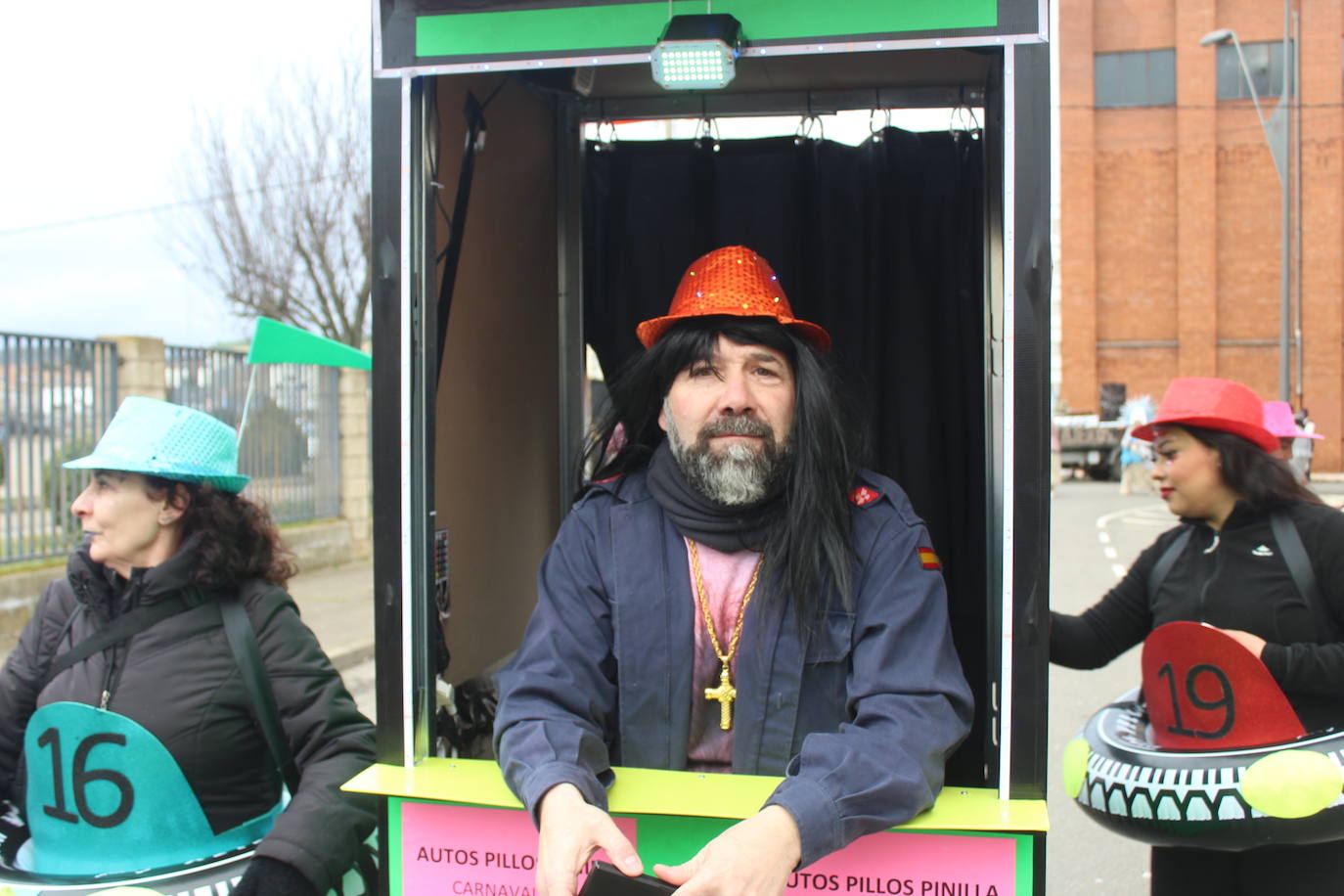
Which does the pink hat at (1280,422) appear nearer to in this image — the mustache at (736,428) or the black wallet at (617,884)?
the mustache at (736,428)

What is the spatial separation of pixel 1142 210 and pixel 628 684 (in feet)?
108

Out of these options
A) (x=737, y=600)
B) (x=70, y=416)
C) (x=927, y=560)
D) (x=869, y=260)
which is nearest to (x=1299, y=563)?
(x=927, y=560)

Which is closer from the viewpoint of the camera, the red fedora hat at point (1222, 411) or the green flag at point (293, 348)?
the red fedora hat at point (1222, 411)

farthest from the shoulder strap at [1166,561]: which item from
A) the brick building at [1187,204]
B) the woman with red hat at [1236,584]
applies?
the brick building at [1187,204]

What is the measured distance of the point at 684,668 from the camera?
217cm

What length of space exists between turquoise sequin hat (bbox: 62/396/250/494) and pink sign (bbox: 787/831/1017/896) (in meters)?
1.74

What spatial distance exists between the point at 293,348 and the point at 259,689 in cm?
139

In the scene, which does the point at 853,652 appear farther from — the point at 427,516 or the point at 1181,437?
the point at 1181,437

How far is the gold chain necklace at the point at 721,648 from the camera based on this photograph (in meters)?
2.19

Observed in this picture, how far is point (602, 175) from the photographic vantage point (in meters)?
3.69

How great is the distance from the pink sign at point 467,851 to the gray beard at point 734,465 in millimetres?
713

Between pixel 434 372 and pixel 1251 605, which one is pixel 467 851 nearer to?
pixel 434 372

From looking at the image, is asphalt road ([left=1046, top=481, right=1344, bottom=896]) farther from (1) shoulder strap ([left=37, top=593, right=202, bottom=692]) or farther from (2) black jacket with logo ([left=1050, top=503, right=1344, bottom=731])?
(1) shoulder strap ([left=37, top=593, right=202, bottom=692])

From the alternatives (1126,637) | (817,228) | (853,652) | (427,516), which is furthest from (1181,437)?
(427,516)
